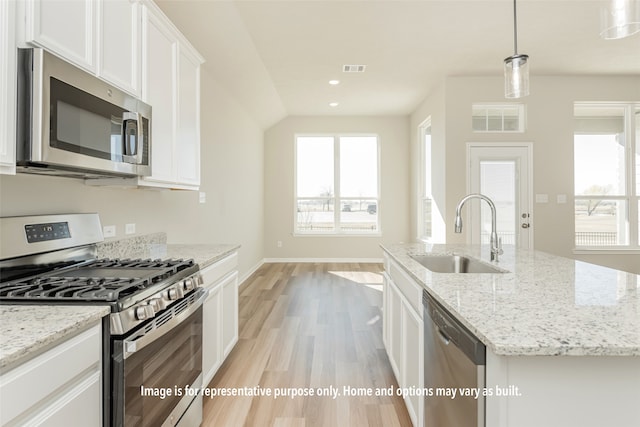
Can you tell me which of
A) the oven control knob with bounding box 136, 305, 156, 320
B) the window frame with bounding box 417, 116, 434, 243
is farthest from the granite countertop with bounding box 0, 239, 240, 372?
the window frame with bounding box 417, 116, 434, 243

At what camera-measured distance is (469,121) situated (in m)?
4.70

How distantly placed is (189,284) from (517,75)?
7.62 ft

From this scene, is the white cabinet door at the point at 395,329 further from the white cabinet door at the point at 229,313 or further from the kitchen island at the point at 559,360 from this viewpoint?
the white cabinet door at the point at 229,313

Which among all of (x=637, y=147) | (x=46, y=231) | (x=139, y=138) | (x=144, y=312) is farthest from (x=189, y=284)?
(x=637, y=147)

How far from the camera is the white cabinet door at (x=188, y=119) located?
2324mm

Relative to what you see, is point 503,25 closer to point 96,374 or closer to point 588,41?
point 588,41

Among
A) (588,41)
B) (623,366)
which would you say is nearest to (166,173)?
(623,366)

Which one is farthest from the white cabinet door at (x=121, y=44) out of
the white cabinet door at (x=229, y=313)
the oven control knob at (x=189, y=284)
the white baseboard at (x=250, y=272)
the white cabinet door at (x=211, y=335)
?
the white baseboard at (x=250, y=272)

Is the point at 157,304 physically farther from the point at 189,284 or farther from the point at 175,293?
the point at 189,284

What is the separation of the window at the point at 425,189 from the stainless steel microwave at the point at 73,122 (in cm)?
489

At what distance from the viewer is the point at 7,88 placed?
1105mm

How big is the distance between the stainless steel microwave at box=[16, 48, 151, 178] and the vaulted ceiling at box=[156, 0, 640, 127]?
4.71 ft

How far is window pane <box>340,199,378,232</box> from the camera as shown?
23.0 feet

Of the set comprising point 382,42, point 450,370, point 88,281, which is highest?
point 382,42
